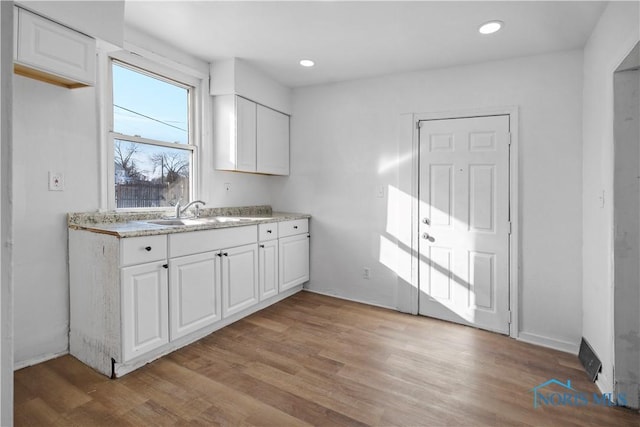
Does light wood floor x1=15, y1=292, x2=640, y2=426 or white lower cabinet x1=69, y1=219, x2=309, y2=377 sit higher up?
white lower cabinet x1=69, y1=219, x2=309, y2=377

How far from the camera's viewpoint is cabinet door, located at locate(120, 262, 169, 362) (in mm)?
2029

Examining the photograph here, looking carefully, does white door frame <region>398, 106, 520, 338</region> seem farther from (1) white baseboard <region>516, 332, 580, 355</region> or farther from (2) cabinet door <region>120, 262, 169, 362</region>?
(2) cabinet door <region>120, 262, 169, 362</region>

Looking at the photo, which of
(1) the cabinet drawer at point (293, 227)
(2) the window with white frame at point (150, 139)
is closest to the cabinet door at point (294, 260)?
(1) the cabinet drawer at point (293, 227)

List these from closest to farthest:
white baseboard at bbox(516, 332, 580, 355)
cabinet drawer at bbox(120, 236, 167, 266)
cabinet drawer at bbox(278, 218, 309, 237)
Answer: cabinet drawer at bbox(120, 236, 167, 266) < white baseboard at bbox(516, 332, 580, 355) < cabinet drawer at bbox(278, 218, 309, 237)

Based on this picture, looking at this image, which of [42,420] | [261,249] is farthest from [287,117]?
[42,420]

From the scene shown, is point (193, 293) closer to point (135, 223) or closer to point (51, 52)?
point (135, 223)

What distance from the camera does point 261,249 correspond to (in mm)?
3115

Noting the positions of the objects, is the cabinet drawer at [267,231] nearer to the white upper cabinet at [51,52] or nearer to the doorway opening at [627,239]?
the white upper cabinet at [51,52]

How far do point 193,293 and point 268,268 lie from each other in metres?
0.89

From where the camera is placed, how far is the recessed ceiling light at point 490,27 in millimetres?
2312

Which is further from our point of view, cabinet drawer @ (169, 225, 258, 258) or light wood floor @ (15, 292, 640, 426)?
cabinet drawer @ (169, 225, 258, 258)

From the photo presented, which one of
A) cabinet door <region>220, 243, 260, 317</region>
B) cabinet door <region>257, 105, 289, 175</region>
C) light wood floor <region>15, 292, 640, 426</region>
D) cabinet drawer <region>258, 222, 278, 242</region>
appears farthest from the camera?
cabinet door <region>257, 105, 289, 175</region>

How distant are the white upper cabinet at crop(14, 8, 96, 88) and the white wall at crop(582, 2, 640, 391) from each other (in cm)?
302

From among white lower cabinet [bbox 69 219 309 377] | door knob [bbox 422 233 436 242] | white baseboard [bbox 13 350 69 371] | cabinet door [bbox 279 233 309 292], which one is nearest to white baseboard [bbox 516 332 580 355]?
door knob [bbox 422 233 436 242]
